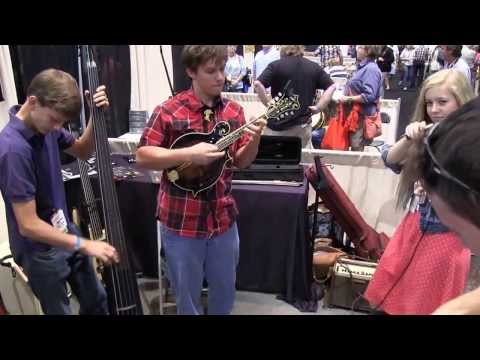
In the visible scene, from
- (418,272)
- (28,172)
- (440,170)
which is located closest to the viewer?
(440,170)

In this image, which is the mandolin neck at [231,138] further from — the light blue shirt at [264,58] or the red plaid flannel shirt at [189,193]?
the light blue shirt at [264,58]

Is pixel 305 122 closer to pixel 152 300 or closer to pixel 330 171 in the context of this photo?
pixel 330 171

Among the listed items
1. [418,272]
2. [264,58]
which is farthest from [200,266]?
[264,58]

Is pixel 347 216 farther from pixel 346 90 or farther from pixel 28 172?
pixel 346 90

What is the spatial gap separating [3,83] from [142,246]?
3.94ft

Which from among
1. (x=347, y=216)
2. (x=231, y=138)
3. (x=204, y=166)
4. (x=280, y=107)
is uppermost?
(x=280, y=107)

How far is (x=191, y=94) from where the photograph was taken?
1.57m

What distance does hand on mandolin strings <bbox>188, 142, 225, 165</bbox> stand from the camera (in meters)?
1.51

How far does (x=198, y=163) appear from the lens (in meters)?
1.53

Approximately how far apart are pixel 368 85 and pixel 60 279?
9.93ft

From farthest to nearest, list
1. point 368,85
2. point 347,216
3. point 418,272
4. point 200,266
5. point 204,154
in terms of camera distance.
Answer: point 368,85, point 347,216, point 200,266, point 418,272, point 204,154

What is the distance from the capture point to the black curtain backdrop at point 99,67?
7.12ft

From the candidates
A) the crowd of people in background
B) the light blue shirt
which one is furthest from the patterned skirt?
the light blue shirt

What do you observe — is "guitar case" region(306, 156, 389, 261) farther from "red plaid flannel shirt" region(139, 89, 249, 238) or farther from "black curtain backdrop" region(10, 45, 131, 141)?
"black curtain backdrop" region(10, 45, 131, 141)
